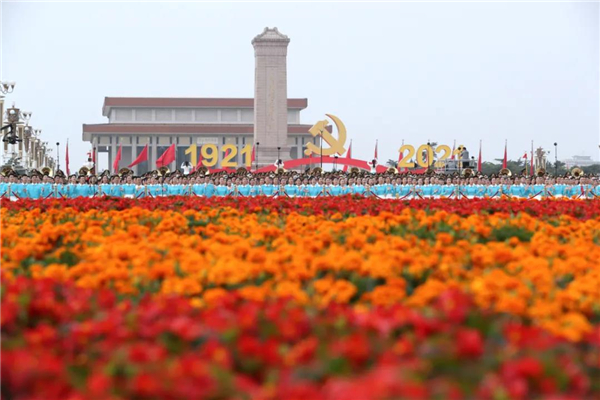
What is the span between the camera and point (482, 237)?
29.7 ft

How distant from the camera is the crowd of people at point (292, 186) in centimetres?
2969

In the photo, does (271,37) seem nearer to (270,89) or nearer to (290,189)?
(270,89)

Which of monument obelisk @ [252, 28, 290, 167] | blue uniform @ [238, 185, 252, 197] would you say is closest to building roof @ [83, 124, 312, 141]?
monument obelisk @ [252, 28, 290, 167]

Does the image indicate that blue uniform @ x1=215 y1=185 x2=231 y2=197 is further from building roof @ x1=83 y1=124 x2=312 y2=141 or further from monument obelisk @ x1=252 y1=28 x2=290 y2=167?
building roof @ x1=83 y1=124 x2=312 y2=141

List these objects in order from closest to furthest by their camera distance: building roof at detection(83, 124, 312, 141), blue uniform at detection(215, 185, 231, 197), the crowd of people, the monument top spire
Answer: the crowd of people → blue uniform at detection(215, 185, 231, 197) → the monument top spire → building roof at detection(83, 124, 312, 141)

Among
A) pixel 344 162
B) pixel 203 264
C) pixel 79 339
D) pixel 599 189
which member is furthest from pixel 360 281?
pixel 344 162

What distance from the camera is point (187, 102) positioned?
331ft

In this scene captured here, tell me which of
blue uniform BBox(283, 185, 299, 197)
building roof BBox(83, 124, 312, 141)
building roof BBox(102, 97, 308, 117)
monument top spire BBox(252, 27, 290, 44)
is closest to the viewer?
blue uniform BBox(283, 185, 299, 197)

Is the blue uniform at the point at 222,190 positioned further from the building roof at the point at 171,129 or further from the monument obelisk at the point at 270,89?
the building roof at the point at 171,129

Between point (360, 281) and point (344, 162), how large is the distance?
7081 centimetres

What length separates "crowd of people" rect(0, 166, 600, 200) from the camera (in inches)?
1169

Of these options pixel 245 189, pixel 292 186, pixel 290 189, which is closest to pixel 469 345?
pixel 290 189

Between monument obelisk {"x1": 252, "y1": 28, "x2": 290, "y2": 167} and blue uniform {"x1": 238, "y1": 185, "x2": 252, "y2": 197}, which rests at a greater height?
monument obelisk {"x1": 252, "y1": 28, "x2": 290, "y2": 167}

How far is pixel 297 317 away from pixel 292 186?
86.2 feet
